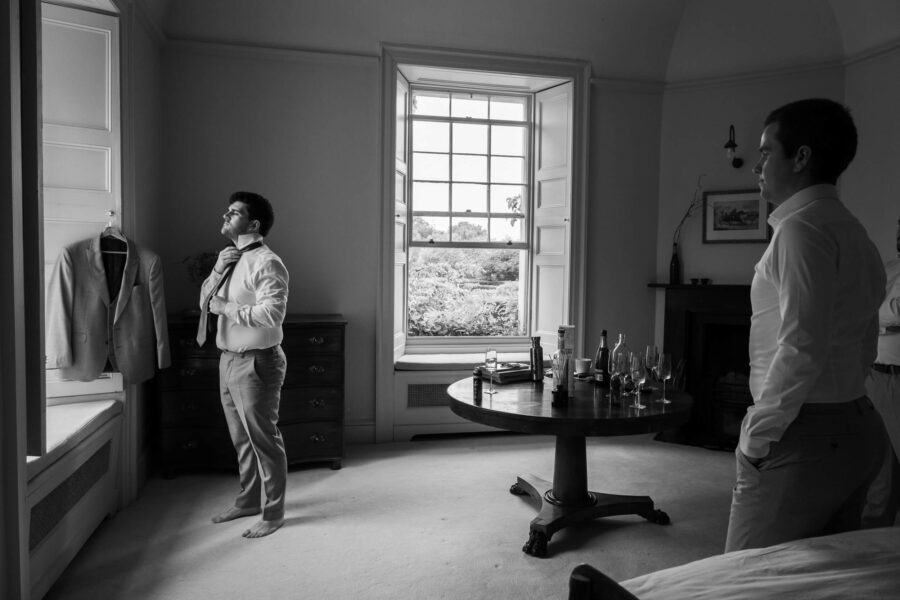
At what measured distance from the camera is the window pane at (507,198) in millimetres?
5391

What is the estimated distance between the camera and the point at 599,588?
0.98 metres

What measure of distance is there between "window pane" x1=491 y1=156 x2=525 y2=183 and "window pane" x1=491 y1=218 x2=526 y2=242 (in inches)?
13.2

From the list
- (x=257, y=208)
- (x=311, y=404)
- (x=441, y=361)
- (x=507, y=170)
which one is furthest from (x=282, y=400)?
(x=507, y=170)

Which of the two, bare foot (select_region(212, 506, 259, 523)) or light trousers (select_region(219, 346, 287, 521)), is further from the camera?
bare foot (select_region(212, 506, 259, 523))

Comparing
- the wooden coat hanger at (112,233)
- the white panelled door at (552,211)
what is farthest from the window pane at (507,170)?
the wooden coat hanger at (112,233)

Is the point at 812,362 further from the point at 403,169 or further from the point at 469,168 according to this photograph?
the point at 469,168

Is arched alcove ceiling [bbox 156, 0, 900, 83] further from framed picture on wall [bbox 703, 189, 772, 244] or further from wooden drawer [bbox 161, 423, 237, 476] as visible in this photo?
wooden drawer [bbox 161, 423, 237, 476]

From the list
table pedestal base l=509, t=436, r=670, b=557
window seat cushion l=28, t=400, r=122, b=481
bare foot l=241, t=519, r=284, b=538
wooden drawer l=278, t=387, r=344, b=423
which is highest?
window seat cushion l=28, t=400, r=122, b=481

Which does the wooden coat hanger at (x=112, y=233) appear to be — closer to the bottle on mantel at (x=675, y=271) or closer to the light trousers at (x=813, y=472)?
the light trousers at (x=813, y=472)

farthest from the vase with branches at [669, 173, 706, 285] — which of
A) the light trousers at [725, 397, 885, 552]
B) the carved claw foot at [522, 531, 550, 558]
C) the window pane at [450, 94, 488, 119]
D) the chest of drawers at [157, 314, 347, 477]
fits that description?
the light trousers at [725, 397, 885, 552]

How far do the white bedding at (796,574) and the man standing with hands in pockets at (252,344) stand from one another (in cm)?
231

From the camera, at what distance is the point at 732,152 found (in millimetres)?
4945

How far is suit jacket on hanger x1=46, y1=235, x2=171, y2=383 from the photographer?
326 cm

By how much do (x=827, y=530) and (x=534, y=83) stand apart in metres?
4.33
